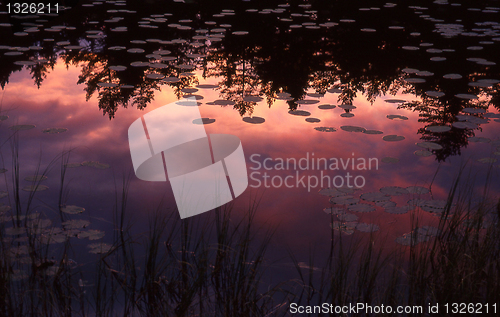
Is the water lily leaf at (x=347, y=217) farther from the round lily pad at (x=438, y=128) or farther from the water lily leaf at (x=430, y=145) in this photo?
the round lily pad at (x=438, y=128)

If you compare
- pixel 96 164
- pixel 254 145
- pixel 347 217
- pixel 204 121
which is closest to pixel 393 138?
pixel 254 145

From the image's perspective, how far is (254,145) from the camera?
4664 mm

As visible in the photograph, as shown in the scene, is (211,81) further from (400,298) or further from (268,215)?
(400,298)

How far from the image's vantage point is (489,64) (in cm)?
696

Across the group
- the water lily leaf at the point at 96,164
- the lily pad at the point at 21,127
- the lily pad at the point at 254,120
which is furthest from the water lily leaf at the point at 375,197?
the lily pad at the point at 21,127

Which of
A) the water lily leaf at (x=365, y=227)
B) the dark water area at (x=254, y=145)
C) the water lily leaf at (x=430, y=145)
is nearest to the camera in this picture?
the dark water area at (x=254, y=145)

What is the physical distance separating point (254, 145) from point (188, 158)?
0.82m

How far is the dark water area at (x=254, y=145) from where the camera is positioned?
2.62 metres

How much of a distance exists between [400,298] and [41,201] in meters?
2.69

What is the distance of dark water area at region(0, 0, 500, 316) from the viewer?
8.61 ft

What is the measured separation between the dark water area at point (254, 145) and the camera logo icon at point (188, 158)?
10 cm

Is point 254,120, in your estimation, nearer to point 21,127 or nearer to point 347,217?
point 347,217

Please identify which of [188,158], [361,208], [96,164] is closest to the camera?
[361,208]

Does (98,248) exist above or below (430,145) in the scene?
below
